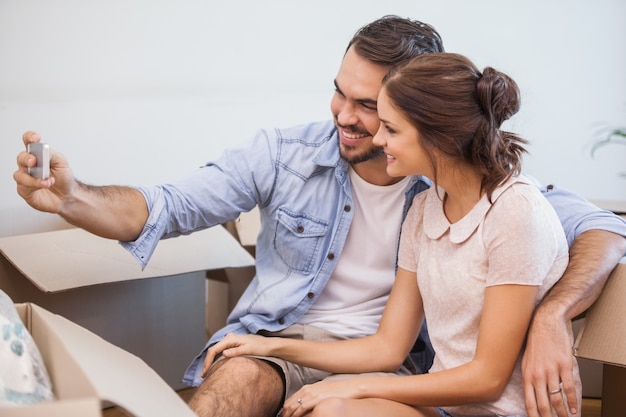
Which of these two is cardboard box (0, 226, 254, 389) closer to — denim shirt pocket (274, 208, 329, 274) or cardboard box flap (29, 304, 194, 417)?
denim shirt pocket (274, 208, 329, 274)

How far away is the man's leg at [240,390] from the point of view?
1.30m

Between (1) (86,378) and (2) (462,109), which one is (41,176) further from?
(2) (462,109)

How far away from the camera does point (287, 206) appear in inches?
62.2

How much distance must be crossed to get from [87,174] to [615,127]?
1.73 metres

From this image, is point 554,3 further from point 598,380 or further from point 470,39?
point 598,380

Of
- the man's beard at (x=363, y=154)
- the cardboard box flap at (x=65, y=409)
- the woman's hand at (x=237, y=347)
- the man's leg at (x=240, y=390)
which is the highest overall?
the man's beard at (x=363, y=154)

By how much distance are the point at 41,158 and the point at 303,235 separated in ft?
1.90

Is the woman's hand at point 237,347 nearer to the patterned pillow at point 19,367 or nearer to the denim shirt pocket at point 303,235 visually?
the denim shirt pocket at point 303,235

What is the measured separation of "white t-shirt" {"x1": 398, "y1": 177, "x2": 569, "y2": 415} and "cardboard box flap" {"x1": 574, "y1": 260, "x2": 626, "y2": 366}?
3.6 inches

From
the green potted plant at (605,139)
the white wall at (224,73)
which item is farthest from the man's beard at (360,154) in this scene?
the green potted plant at (605,139)

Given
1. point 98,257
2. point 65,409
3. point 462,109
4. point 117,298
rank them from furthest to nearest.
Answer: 1. point 117,298
2. point 98,257
3. point 462,109
4. point 65,409

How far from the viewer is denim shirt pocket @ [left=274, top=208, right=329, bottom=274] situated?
5.19 ft

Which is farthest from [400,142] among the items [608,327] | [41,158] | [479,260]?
[41,158]

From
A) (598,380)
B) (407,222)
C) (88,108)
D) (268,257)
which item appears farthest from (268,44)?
(598,380)
